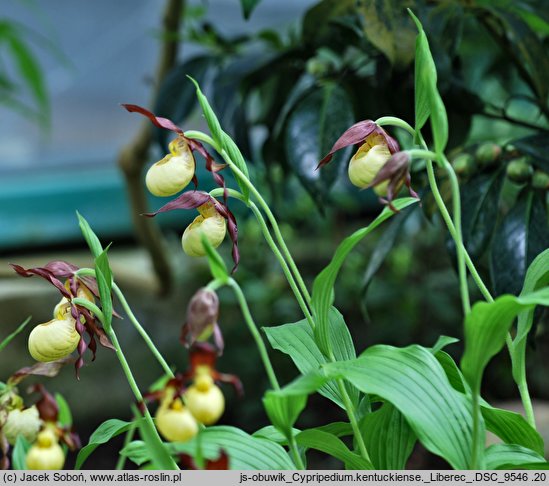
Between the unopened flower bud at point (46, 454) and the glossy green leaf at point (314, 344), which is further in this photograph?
the glossy green leaf at point (314, 344)

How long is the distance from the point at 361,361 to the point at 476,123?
1.41 metres

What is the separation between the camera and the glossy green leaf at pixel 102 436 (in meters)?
0.44

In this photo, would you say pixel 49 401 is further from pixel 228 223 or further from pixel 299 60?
pixel 299 60

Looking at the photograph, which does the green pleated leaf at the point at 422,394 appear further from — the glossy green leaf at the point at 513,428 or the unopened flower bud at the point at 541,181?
the unopened flower bud at the point at 541,181

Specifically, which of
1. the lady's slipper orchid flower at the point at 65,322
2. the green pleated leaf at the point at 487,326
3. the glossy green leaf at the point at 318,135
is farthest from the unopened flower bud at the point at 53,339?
the glossy green leaf at the point at 318,135

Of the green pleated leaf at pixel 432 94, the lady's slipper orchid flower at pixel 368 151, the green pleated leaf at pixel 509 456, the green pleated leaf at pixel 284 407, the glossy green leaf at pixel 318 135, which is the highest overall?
the green pleated leaf at pixel 432 94

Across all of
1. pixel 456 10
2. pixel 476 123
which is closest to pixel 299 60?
pixel 456 10

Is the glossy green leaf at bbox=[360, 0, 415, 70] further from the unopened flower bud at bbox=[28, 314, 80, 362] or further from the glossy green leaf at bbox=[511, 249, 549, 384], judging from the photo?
the unopened flower bud at bbox=[28, 314, 80, 362]

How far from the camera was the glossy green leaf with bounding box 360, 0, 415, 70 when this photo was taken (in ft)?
2.22

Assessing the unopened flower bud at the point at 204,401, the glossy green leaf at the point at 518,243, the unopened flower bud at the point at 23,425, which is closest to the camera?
the unopened flower bud at the point at 204,401

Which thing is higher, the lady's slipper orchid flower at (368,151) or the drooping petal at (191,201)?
the lady's slipper orchid flower at (368,151)

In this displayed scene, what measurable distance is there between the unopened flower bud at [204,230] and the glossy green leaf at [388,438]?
0.44 feet

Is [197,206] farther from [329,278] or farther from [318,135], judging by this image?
[318,135]
